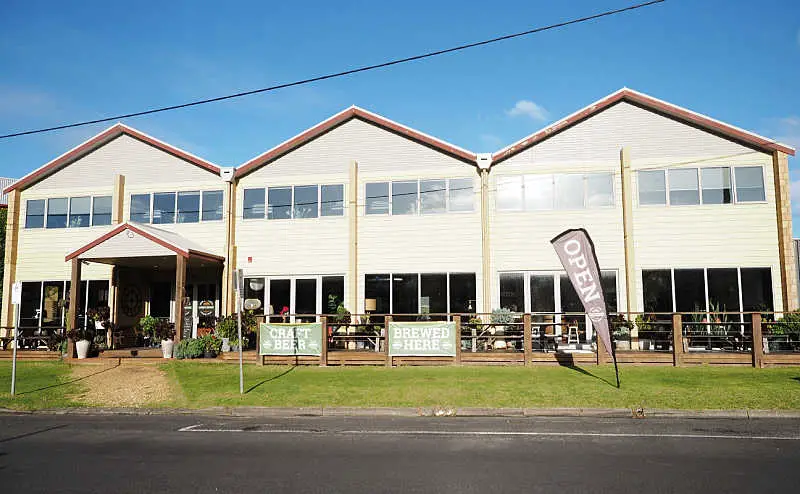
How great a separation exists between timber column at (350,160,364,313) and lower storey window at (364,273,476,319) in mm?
387

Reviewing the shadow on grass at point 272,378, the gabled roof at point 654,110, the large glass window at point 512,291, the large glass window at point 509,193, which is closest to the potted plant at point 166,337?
the shadow on grass at point 272,378

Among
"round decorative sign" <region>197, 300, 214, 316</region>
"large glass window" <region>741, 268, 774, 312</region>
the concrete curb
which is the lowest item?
the concrete curb

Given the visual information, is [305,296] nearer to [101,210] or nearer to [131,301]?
[131,301]

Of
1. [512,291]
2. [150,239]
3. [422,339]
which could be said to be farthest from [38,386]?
[512,291]

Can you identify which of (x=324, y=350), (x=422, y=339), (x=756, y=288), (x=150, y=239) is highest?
(x=150, y=239)

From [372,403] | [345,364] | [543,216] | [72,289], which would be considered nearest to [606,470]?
[372,403]

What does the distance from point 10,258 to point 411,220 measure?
15.2 metres

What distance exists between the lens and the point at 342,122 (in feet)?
72.4

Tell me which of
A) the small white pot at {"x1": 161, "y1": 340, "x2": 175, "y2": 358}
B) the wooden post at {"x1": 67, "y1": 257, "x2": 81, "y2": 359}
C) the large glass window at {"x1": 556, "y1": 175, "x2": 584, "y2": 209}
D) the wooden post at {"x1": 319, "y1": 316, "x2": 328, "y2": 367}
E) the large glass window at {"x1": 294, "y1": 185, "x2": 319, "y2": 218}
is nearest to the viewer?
the wooden post at {"x1": 319, "y1": 316, "x2": 328, "y2": 367}

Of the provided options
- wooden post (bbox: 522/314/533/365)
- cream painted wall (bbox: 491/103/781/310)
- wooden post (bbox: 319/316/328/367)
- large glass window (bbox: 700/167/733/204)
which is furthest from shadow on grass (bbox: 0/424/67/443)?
large glass window (bbox: 700/167/733/204)

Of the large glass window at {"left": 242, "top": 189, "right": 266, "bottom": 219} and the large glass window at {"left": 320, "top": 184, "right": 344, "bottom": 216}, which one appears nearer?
the large glass window at {"left": 320, "top": 184, "right": 344, "bottom": 216}

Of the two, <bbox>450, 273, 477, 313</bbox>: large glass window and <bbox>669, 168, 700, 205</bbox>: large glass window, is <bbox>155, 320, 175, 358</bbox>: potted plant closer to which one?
<bbox>450, 273, 477, 313</bbox>: large glass window

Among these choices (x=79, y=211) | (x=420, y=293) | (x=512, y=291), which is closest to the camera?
(x=512, y=291)

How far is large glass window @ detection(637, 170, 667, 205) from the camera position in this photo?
19922 millimetres
